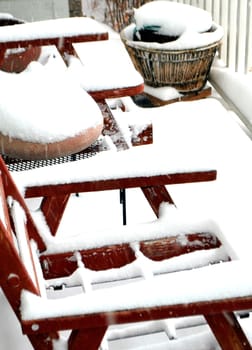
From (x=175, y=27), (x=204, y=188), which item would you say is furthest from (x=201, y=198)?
(x=175, y=27)

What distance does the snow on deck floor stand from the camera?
309cm

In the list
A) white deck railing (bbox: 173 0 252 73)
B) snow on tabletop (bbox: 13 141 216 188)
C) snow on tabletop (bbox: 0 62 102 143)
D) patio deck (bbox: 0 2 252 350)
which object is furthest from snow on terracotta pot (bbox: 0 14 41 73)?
snow on tabletop (bbox: 13 141 216 188)

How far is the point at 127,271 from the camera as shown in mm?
2082

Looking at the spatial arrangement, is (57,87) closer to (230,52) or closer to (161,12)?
(161,12)

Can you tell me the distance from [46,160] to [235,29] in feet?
7.88

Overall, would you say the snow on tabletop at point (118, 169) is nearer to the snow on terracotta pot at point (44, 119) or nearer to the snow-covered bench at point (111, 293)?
the snow-covered bench at point (111, 293)

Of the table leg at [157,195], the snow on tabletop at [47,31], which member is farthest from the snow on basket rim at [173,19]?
the table leg at [157,195]

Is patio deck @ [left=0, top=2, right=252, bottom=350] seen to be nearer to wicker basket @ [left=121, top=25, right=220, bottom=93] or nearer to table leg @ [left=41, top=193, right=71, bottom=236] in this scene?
wicker basket @ [left=121, top=25, right=220, bottom=93]

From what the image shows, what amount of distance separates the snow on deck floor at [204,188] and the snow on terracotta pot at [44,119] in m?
0.38

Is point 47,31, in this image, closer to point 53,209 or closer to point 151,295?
point 53,209

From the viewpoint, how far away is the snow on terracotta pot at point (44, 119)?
105 inches

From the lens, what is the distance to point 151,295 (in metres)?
1.60

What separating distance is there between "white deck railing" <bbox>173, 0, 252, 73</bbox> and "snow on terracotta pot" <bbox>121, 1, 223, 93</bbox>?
21cm

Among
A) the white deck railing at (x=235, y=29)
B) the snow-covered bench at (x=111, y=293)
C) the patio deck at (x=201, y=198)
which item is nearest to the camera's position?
the snow-covered bench at (x=111, y=293)
